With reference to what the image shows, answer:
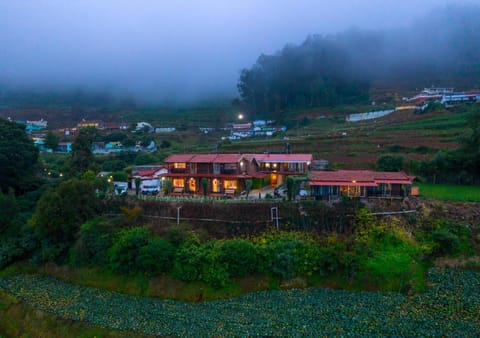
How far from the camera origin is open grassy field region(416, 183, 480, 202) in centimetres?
2668

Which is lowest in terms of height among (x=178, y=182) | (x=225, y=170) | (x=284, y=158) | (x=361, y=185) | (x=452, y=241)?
(x=452, y=241)

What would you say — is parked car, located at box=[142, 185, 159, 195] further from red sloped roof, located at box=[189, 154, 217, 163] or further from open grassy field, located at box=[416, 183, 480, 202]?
open grassy field, located at box=[416, 183, 480, 202]

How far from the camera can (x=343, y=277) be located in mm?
21391

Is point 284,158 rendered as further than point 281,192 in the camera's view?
Yes

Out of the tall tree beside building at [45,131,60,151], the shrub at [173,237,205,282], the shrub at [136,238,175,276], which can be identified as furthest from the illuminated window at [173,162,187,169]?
the tall tree beside building at [45,131,60,151]

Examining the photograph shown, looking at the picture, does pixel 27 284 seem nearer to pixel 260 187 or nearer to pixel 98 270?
pixel 98 270

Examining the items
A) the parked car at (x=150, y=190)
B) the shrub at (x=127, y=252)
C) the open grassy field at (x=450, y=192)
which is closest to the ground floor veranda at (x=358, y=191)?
the open grassy field at (x=450, y=192)

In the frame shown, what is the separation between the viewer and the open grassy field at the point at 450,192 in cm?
2668

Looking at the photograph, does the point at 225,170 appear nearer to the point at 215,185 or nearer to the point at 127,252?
the point at 215,185

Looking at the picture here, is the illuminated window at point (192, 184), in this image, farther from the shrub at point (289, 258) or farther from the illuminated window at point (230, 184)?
the shrub at point (289, 258)

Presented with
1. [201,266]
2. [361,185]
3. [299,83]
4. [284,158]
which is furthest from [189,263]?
[299,83]

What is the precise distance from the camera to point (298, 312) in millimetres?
18844

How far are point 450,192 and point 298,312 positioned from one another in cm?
1888

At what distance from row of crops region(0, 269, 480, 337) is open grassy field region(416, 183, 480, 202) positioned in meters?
7.76
